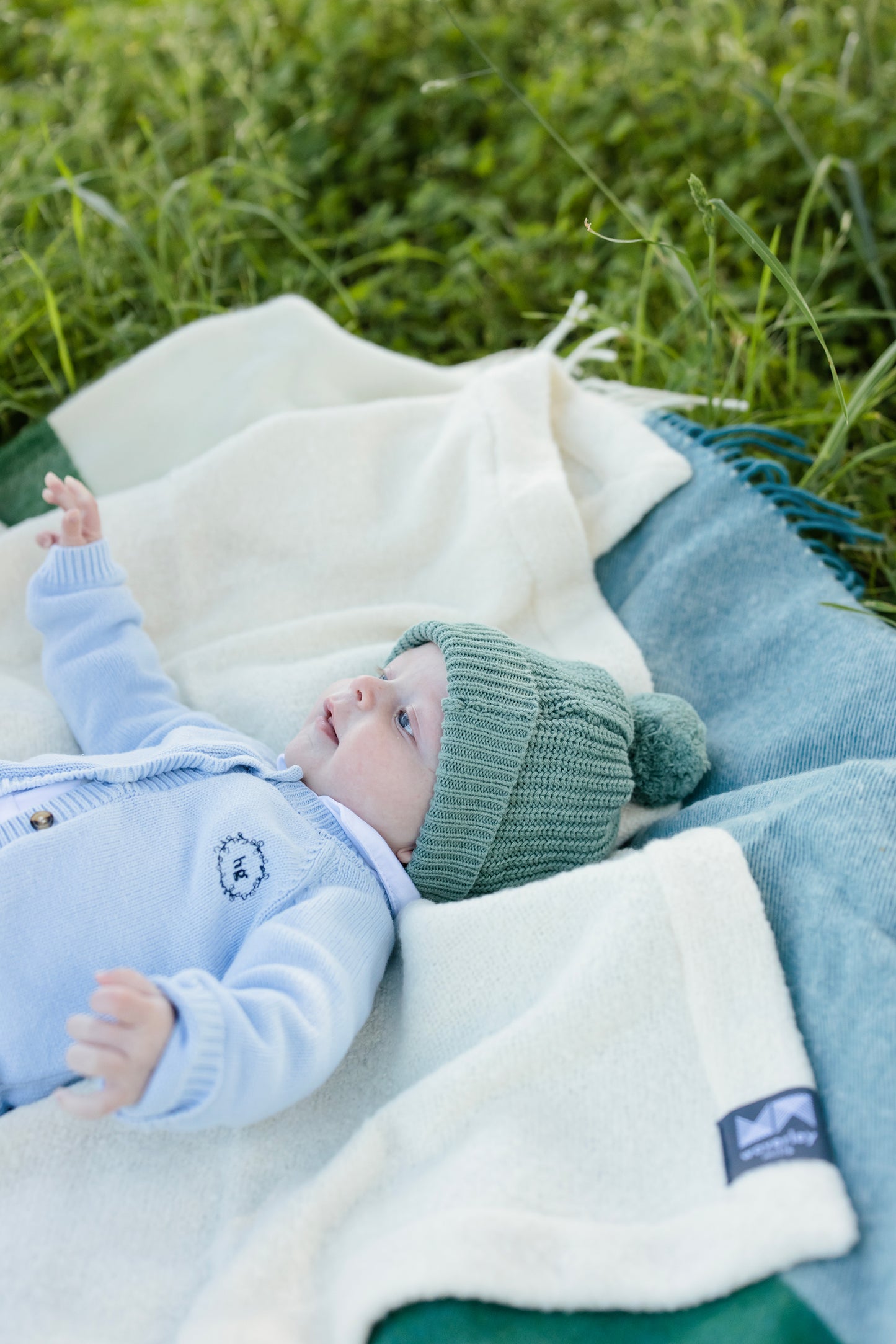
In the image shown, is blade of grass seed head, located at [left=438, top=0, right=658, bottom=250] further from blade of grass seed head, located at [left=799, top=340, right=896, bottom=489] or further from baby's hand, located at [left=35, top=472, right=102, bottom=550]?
baby's hand, located at [left=35, top=472, right=102, bottom=550]

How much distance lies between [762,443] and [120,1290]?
182cm

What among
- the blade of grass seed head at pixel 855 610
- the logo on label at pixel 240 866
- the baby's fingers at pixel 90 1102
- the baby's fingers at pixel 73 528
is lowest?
the blade of grass seed head at pixel 855 610

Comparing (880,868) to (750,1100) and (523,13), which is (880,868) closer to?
(750,1100)

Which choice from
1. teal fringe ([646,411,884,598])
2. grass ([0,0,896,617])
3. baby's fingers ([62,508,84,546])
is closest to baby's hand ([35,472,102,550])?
baby's fingers ([62,508,84,546])

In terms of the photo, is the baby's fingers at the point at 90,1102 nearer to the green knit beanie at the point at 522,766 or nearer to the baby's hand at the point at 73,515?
the green knit beanie at the point at 522,766

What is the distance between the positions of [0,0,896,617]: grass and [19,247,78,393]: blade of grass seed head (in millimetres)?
12

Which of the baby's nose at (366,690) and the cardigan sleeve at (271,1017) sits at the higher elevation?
the baby's nose at (366,690)

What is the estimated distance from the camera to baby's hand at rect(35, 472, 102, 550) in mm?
1896

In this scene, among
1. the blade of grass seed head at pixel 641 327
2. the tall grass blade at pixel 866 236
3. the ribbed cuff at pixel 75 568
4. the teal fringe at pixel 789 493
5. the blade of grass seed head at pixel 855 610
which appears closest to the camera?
the blade of grass seed head at pixel 855 610

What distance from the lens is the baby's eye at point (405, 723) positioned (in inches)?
64.7

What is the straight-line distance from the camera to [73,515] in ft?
6.22

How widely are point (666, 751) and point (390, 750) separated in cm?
42

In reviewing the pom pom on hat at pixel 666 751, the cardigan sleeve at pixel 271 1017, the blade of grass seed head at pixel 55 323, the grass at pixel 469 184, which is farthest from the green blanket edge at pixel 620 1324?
the blade of grass seed head at pixel 55 323

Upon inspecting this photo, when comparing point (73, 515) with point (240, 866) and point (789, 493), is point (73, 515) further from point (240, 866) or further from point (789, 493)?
point (789, 493)
